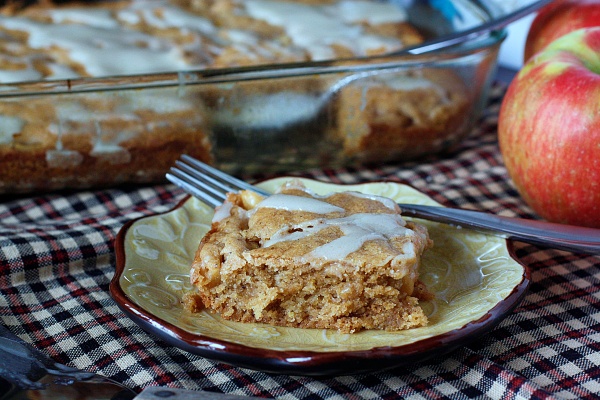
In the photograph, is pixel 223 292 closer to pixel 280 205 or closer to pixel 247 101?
pixel 280 205

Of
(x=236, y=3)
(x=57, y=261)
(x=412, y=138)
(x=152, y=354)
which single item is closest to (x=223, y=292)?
(x=152, y=354)

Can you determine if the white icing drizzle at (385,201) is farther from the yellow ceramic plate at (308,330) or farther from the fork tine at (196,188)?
the fork tine at (196,188)

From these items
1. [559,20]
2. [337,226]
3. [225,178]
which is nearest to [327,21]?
[559,20]

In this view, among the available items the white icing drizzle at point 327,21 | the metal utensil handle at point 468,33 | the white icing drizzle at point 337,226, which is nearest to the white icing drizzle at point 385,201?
the white icing drizzle at point 337,226

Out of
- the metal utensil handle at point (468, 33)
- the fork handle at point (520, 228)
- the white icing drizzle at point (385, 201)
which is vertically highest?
the metal utensil handle at point (468, 33)

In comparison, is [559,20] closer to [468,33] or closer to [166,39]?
[468,33]

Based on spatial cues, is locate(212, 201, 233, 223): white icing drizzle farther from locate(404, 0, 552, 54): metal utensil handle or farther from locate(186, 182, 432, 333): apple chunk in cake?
locate(404, 0, 552, 54): metal utensil handle

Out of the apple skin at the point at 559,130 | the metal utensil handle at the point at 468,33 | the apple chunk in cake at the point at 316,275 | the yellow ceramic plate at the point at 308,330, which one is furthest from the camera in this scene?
the metal utensil handle at the point at 468,33

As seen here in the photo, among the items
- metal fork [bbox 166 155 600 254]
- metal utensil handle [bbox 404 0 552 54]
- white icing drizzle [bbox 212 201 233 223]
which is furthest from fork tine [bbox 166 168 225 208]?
metal utensil handle [bbox 404 0 552 54]
